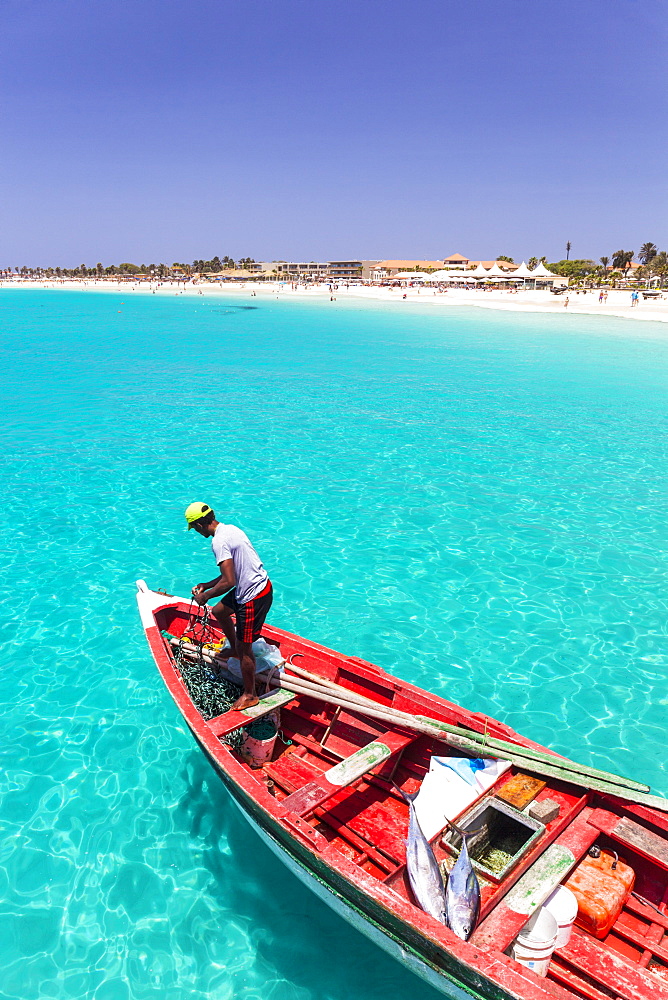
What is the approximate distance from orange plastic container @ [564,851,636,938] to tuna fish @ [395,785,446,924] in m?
1.16

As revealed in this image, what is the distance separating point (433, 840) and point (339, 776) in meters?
1.00

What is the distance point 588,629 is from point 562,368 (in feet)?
102

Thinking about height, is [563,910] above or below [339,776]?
below

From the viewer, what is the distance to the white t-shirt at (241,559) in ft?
20.4

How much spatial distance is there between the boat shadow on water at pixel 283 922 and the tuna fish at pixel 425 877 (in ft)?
5.18

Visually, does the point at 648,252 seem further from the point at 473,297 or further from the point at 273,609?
the point at 273,609

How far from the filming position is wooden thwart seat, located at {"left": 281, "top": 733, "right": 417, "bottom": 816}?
5.43m

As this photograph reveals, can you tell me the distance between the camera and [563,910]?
4.64 m

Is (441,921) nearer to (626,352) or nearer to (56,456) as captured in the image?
(56,456)

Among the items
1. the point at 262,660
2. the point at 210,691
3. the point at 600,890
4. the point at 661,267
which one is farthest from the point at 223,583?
the point at 661,267

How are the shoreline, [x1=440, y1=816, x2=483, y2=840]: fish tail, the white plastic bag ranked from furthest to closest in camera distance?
the shoreline, the white plastic bag, [x1=440, y1=816, x2=483, y2=840]: fish tail

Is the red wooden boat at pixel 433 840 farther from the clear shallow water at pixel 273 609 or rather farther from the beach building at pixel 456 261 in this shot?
the beach building at pixel 456 261

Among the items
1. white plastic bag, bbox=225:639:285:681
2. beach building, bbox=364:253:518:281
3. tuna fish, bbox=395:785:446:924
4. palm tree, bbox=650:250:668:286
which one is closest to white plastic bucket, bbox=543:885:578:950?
tuna fish, bbox=395:785:446:924

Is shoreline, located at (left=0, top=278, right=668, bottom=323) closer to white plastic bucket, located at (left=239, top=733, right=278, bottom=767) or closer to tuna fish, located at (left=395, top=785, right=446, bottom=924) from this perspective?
white plastic bucket, located at (left=239, top=733, right=278, bottom=767)
